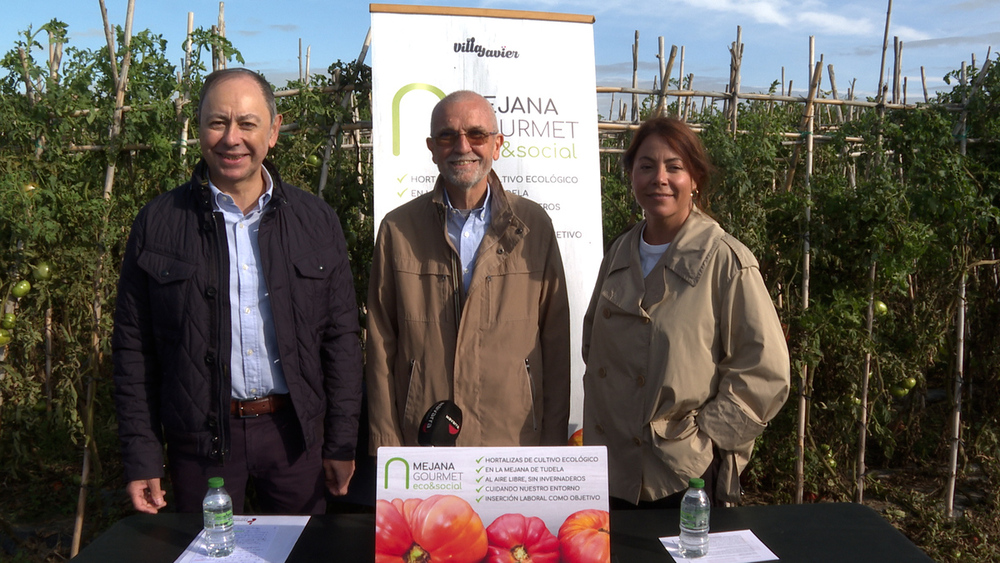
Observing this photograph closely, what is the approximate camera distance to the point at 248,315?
82.0 inches

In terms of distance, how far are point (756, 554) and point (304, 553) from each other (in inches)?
40.8

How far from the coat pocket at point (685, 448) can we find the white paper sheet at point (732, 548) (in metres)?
0.27

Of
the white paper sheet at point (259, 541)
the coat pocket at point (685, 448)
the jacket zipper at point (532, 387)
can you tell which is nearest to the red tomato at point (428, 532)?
the white paper sheet at point (259, 541)

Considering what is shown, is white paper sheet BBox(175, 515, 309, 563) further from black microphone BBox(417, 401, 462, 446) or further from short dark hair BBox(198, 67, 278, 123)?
short dark hair BBox(198, 67, 278, 123)

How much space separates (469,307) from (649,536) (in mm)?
880

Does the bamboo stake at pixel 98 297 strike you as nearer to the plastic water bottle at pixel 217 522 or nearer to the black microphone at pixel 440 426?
the plastic water bottle at pixel 217 522

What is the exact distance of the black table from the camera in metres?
1.63

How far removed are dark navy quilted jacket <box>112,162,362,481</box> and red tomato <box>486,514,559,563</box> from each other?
32.3 inches

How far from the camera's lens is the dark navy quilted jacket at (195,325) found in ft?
6.71

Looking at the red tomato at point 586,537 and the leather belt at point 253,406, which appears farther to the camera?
the leather belt at point 253,406

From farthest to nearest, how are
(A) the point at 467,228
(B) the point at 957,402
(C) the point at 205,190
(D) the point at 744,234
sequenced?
(B) the point at 957,402 → (D) the point at 744,234 → (A) the point at 467,228 → (C) the point at 205,190

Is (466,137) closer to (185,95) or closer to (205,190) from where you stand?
(205,190)

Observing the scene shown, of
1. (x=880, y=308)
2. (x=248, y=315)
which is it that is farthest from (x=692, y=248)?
(x=880, y=308)

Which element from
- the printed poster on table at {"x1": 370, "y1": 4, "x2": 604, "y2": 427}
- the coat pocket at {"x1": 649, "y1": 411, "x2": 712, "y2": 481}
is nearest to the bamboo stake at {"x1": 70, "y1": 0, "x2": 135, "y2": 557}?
the printed poster on table at {"x1": 370, "y1": 4, "x2": 604, "y2": 427}
